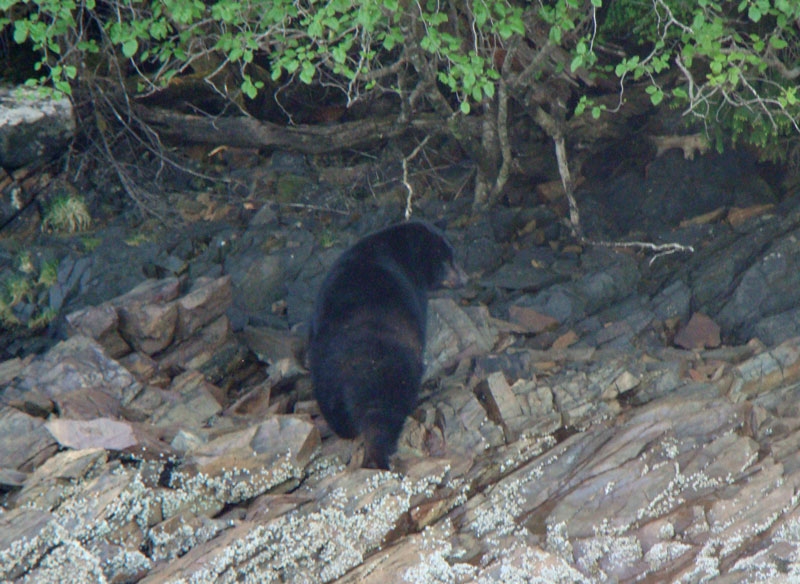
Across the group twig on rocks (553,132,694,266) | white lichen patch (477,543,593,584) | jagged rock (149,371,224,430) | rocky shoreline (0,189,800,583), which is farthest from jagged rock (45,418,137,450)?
twig on rocks (553,132,694,266)

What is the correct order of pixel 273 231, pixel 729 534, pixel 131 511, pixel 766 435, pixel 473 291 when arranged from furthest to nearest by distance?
pixel 273 231, pixel 473 291, pixel 766 435, pixel 131 511, pixel 729 534

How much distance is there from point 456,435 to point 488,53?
511 centimetres

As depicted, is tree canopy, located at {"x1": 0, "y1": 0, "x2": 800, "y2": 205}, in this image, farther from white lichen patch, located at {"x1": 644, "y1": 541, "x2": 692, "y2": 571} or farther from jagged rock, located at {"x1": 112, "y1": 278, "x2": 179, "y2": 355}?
white lichen patch, located at {"x1": 644, "y1": 541, "x2": 692, "y2": 571}

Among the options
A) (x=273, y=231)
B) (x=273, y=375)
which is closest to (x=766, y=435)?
(x=273, y=375)

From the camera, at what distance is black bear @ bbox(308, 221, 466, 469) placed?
562cm

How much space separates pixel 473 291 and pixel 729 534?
167 inches

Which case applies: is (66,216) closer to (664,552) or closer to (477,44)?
(477,44)

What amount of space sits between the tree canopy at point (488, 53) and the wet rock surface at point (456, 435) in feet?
4.68

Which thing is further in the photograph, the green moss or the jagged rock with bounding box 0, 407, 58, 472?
the green moss

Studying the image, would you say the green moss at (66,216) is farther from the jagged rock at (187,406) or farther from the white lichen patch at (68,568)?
the white lichen patch at (68,568)

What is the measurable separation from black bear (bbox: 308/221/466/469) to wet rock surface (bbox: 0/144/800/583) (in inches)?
9.9

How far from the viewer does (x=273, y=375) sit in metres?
6.67

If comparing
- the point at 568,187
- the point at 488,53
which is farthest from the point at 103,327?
the point at 488,53

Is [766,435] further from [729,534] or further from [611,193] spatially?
[611,193]
